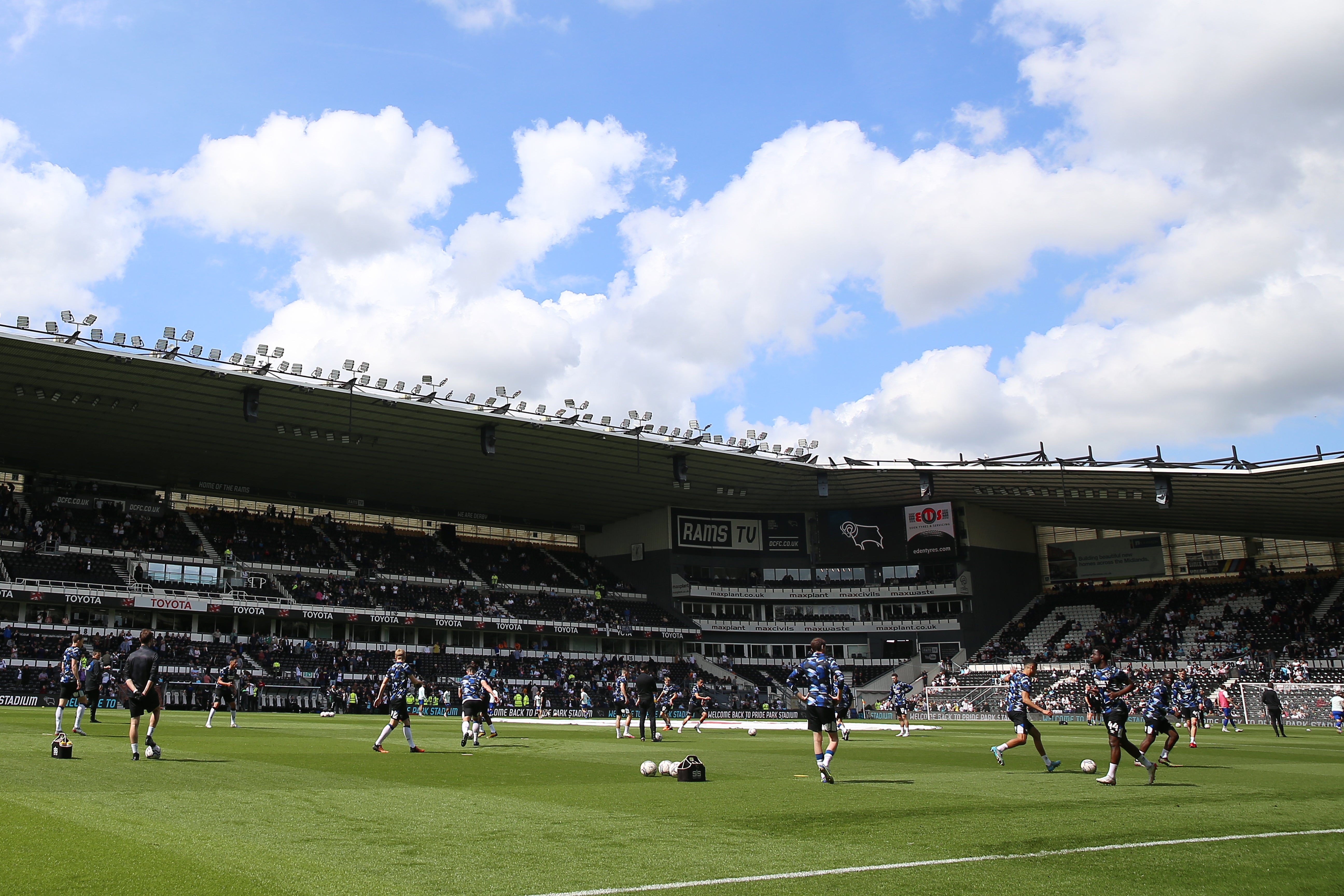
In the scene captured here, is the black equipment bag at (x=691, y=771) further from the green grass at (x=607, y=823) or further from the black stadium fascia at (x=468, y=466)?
the black stadium fascia at (x=468, y=466)

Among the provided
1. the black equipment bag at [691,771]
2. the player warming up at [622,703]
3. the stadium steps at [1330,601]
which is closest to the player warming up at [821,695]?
the black equipment bag at [691,771]

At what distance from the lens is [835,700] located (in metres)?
14.3

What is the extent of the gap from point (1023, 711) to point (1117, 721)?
284 centimetres

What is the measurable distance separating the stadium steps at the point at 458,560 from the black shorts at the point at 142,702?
52321 millimetres

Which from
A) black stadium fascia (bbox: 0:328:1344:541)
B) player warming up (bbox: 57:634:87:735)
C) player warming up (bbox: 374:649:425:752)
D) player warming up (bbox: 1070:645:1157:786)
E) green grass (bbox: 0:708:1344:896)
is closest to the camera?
green grass (bbox: 0:708:1344:896)

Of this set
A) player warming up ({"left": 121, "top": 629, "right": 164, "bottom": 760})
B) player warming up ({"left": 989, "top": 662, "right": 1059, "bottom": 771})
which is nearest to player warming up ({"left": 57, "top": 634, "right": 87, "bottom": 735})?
player warming up ({"left": 121, "top": 629, "right": 164, "bottom": 760})

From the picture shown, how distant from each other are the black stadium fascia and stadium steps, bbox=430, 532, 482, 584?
5.43ft

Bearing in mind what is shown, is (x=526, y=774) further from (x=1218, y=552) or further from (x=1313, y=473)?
(x=1218, y=552)

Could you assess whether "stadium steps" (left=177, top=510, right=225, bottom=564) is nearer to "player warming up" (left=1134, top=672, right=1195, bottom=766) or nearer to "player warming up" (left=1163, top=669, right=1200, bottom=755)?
"player warming up" (left=1163, top=669, right=1200, bottom=755)

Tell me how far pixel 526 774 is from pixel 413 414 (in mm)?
39668

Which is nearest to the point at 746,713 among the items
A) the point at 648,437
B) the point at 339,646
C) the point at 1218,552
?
the point at 648,437

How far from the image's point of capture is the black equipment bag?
574 inches

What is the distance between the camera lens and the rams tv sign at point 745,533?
73.4m

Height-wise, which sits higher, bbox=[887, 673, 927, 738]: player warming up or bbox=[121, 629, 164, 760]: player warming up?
bbox=[121, 629, 164, 760]: player warming up
